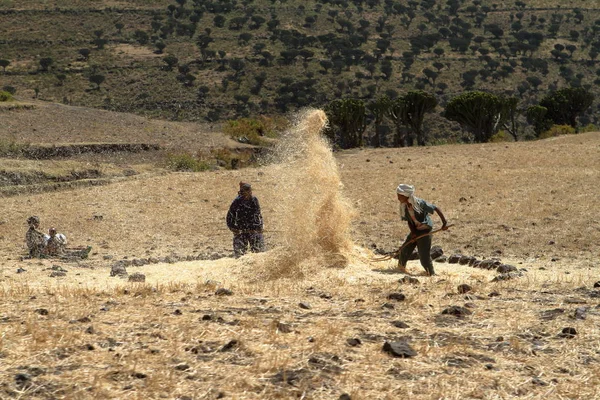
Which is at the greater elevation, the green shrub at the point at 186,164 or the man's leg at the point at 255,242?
the man's leg at the point at 255,242

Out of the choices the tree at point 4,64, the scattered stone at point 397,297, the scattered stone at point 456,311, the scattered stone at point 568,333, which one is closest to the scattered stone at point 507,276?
the scattered stone at point 397,297

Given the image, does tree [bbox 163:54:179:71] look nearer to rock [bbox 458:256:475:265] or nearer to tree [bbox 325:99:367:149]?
tree [bbox 325:99:367:149]

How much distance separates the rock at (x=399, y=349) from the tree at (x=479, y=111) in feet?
105

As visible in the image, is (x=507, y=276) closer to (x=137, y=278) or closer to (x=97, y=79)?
(x=137, y=278)

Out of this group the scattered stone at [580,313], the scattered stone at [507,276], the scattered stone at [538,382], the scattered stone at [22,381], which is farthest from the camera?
the scattered stone at [507,276]

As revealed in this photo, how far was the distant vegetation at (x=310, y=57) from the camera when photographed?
50969 millimetres

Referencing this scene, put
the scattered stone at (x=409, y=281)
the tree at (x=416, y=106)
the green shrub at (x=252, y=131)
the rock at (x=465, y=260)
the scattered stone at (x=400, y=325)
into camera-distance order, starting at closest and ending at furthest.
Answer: the scattered stone at (x=400, y=325) < the scattered stone at (x=409, y=281) < the rock at (x=465, y=260) < the green shrub at (x=252, y=131) < the tree at (x=416, y=106)

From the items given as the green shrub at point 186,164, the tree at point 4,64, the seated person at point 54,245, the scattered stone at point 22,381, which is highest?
the tree at point 4,64

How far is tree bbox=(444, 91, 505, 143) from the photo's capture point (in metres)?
36.1

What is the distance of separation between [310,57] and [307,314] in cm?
5459

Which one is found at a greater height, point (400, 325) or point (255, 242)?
point (400, 325)

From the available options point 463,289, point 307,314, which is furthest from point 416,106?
point 307,314

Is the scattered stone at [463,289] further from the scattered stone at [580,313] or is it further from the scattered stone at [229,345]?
the scattered stone at [229,345]

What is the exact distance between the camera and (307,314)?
6.10 m
